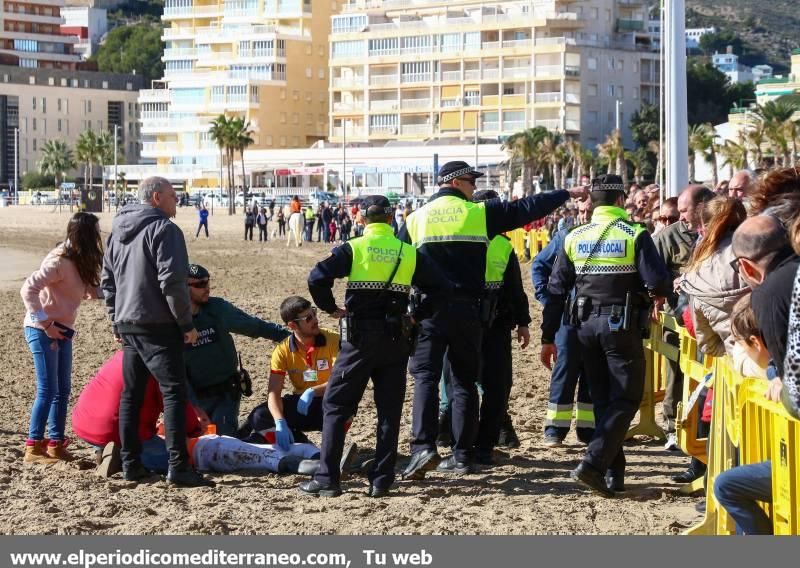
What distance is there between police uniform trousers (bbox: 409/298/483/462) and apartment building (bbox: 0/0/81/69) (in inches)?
6230

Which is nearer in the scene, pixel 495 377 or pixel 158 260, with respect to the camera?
pixel 158 260

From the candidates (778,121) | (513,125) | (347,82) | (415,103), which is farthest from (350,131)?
(778,121)

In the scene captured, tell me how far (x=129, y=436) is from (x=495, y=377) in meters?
2.62

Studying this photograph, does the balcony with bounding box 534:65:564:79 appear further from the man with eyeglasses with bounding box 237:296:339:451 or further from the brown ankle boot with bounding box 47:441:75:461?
the brown ankle boot with bounding box 47:441:75:461

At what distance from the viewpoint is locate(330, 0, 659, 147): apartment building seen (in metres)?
104

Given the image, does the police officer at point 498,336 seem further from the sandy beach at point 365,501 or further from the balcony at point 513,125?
the balcony at point 513,125

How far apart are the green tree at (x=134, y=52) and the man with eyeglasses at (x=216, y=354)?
153732mm

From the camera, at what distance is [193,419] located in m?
9.31

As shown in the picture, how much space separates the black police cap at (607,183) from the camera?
851 cm

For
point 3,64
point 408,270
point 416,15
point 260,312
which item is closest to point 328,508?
point 408,270

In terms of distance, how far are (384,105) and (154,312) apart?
339 feet

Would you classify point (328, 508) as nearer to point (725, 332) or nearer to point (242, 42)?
point (725, 332)

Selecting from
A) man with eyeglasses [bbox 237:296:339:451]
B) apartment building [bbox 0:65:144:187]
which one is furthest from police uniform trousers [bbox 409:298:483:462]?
apartment building [bbox 0:65:144:187]

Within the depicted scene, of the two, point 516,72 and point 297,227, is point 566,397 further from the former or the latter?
point 516,72
